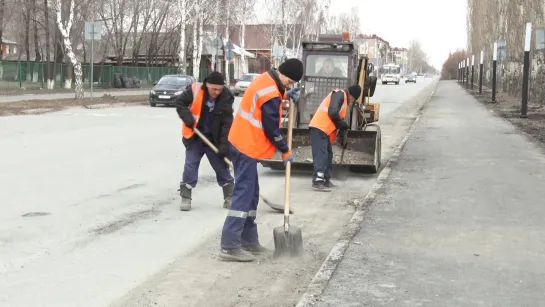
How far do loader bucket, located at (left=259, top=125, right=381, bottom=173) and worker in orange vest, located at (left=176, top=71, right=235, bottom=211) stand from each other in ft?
10.4

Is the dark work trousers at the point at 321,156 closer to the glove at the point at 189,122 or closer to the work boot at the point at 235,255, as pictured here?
the glove at the point at 189,122

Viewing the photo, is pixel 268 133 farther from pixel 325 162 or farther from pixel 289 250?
pixel 325 162

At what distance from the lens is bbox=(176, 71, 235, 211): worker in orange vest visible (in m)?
7.82

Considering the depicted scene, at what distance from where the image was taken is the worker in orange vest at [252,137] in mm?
5848

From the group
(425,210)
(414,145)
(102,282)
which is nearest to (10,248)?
(102,282)

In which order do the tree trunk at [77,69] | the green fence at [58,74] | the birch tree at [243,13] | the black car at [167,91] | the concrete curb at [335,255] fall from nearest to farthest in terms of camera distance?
1. the concrete curb at [335,255]
2. the black car at [167,91]
3. the tree trunk at [77,69]
4. the green fence at [58,74]
5. the birch tree at [243,13]

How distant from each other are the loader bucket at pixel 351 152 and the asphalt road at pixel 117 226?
11.9 inches

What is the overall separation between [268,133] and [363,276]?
4.77ft

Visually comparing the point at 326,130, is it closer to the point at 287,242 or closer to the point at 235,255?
the point at 287,242

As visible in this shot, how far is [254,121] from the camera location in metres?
5.93

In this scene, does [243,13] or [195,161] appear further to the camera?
[243,13]

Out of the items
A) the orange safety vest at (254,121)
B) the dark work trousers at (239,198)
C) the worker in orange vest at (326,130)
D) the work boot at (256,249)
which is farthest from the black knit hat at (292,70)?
the worker in orange vest at (326,130)

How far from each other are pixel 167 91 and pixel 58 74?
801 inches

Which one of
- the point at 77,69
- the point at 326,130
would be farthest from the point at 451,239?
the point at 77,69
